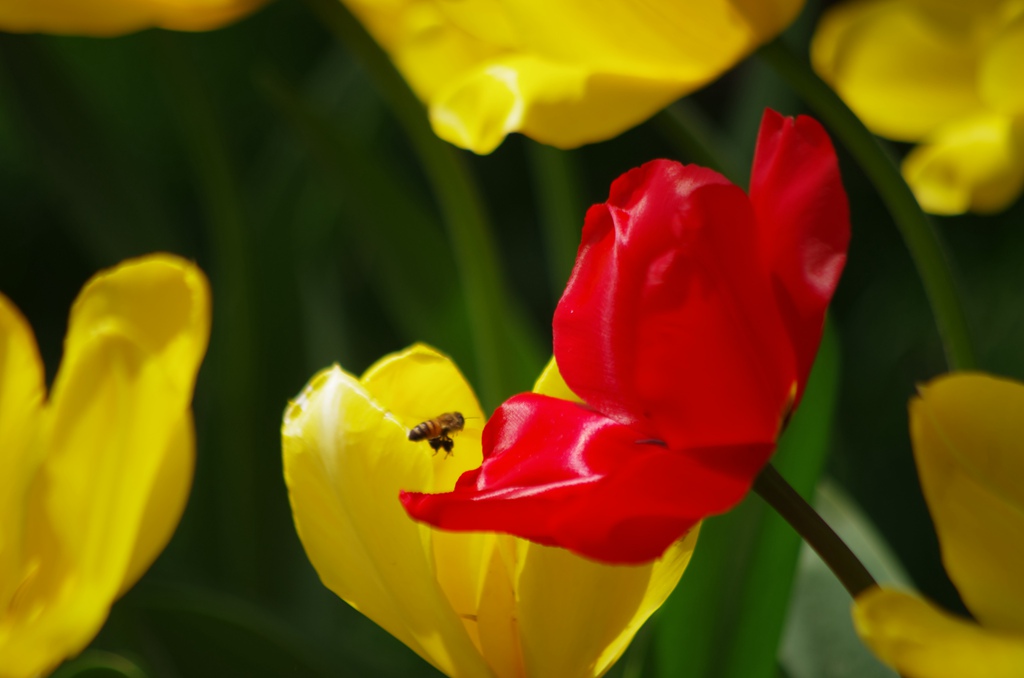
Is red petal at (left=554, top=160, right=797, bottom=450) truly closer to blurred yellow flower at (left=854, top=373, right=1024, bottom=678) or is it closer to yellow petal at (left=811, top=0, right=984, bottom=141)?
blurred yellow flower at (left=854, top=373, right=1024, bottom=678)

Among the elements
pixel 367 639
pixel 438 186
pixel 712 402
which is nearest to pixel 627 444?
pixel 712 402

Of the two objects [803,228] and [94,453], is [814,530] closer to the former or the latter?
[803,228]

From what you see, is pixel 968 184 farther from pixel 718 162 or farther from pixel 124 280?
pixel 124 280

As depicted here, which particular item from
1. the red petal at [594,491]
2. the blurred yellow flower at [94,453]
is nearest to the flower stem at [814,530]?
the red petal at [594,491]

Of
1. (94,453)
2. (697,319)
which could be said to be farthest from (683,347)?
(94,453)

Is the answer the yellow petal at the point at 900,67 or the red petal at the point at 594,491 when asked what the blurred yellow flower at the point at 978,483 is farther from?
the yellow petal at the point at 900,67
